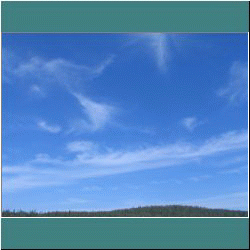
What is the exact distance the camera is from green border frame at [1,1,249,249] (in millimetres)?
4934

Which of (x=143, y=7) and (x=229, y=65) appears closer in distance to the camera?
(x=143, y=7)

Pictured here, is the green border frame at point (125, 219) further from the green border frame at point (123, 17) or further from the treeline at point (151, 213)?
the treeline at point (151, 213)

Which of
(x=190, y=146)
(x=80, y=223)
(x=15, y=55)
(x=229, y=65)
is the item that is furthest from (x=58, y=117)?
(x=229, y=65)

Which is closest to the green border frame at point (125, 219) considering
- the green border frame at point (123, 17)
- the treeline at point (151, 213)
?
the green border frame at point (123, 17)

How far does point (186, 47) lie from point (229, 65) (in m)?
0.75

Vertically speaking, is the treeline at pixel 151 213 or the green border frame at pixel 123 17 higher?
the green border frame at pixel 123 17

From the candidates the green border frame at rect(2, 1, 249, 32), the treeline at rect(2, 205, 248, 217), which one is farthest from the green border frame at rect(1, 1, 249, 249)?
the treeline at rect(2, 205, 248, 217)

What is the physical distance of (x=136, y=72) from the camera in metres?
5.97

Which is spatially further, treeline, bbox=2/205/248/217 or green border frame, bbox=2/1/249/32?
treeline, bbox=2/205/248/217

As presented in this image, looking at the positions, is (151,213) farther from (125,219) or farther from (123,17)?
(123,17)

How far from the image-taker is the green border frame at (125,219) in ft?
16.2

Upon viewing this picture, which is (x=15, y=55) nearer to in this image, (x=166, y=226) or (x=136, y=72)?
(x=136, y=72)

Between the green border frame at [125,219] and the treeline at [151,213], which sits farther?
the treeline at [151,213]

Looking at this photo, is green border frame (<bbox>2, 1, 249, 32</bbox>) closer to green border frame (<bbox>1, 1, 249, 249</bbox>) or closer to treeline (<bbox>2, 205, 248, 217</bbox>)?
green border frame (<bbox>1, 1, 249, 249</bbox>)
